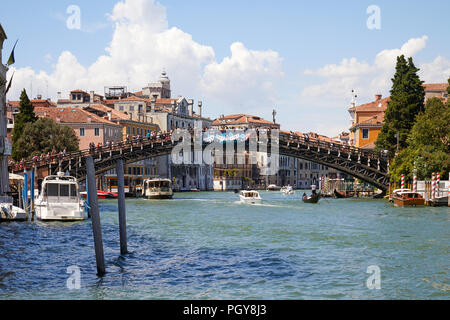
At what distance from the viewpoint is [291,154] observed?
41875 millimetres

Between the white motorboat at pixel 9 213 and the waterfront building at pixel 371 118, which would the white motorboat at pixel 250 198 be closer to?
the waterfront building at pixel 371 118

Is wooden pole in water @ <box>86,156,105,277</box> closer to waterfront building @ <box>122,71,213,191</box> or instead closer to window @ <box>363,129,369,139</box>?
window @ <box>363,129,369,139</box>

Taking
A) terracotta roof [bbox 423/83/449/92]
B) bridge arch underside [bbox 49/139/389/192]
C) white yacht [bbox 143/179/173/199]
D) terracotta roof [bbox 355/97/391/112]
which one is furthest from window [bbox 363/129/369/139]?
white yacht [bbox 143/179/173/199]

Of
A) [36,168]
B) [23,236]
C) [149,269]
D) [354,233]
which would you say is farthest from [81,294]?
[36,168]

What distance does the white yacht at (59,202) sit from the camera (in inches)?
926

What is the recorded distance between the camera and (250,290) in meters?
11.5

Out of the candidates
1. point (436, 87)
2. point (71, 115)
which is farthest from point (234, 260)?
point (436, 87)

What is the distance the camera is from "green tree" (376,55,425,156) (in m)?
42.0

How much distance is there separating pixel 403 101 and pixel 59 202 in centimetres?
2469

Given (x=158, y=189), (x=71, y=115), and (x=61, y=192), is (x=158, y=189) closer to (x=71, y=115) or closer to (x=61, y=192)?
(x=71, y=115)

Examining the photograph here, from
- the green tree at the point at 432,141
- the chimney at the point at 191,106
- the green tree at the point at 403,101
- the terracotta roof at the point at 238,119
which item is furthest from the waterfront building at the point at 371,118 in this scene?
the terracotta roof at the point at 238,119

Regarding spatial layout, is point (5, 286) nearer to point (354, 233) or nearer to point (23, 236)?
point (23, 236)

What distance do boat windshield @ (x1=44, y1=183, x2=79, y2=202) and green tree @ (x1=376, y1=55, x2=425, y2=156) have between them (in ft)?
75.5

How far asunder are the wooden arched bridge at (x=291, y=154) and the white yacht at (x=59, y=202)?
1538cm
